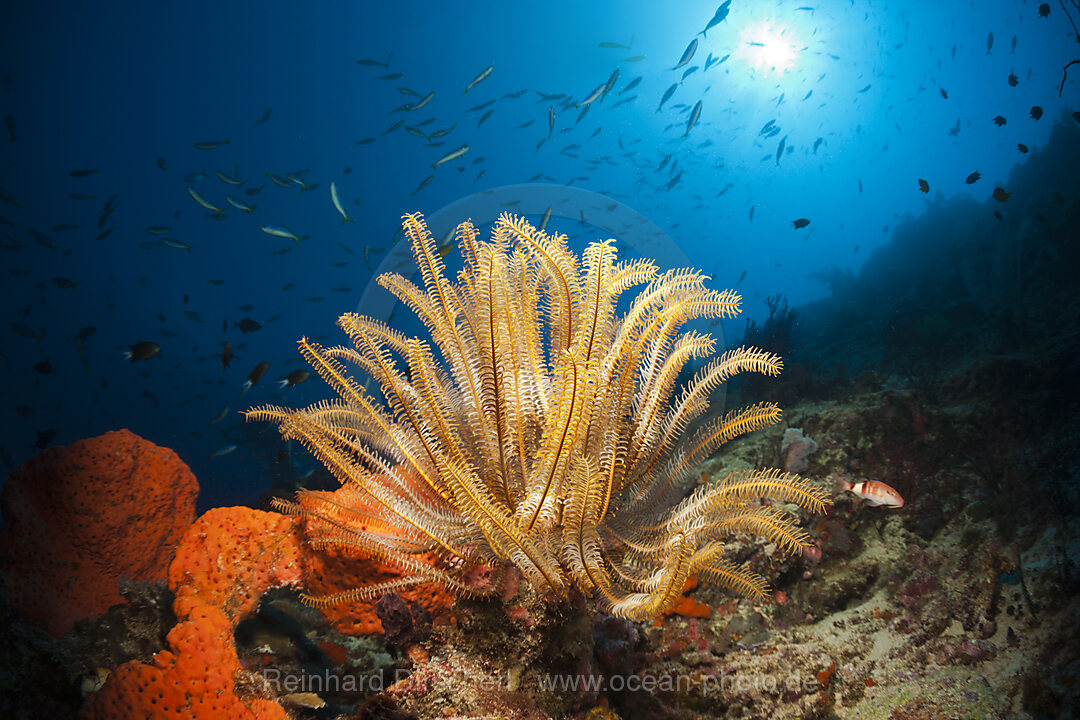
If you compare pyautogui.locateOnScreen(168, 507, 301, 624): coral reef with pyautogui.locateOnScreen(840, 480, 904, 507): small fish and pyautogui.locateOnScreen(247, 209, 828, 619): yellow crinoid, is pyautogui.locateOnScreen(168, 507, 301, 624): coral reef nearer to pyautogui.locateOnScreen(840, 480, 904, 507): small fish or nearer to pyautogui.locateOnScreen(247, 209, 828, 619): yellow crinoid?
pyautogui.locateOnScreen(247, 209, 828, 619): yellow crinoid

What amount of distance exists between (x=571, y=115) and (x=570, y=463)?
57542 mm

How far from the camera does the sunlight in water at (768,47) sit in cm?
3481

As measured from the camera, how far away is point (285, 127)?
136ft

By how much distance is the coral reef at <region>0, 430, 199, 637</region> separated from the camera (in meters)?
3.82

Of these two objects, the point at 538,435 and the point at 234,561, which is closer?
the point at 538,435

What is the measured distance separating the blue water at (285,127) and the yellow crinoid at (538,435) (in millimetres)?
16611

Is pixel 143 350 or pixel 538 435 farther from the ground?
pixel 538 435

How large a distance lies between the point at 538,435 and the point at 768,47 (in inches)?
2000

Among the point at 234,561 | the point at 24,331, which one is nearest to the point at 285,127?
the point at 24,331

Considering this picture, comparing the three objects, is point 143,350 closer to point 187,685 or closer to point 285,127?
point 187,685

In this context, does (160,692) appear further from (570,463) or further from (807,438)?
(807,438)

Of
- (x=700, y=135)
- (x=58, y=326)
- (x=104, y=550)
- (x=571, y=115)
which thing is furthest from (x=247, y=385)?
(x=700, y=135)

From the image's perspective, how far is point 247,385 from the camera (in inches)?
347

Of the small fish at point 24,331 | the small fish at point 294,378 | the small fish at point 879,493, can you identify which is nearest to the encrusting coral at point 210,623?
the small fish at point 879,493
